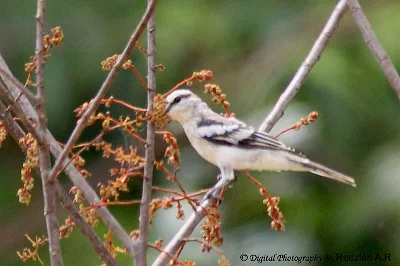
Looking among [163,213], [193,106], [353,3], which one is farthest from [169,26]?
[353,3]

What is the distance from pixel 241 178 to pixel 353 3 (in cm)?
259

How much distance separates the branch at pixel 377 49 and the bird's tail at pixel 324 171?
1.36 ft

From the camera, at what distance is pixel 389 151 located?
16.4 feet

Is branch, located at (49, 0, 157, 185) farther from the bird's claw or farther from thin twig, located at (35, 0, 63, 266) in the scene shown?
the bird's claw

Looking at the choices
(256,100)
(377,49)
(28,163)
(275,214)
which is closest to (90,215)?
(28,163)

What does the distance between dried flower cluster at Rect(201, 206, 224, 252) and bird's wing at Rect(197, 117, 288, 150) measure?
677 millimetres

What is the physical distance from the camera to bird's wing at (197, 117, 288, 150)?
9.34ft

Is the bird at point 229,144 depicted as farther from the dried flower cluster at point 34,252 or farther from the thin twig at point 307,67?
the dried flower cluster at point 34,252

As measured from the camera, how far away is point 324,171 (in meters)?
2.61

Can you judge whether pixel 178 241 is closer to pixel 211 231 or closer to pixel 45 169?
pixel 211 231

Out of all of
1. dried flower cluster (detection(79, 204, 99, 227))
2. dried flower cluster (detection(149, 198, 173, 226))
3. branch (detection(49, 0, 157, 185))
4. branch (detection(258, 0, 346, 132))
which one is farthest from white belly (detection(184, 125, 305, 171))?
branch (detection(49, 0, 157, 185))

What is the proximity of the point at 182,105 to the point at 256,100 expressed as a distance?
213 centimetres

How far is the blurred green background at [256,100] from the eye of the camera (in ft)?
15.9

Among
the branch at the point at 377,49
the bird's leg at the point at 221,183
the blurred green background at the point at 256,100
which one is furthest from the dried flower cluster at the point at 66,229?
the blurred green background at the point at 256,100
